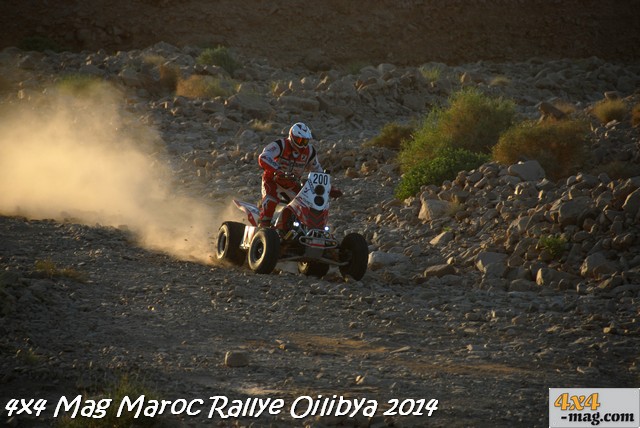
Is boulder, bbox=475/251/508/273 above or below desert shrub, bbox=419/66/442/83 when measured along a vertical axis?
below

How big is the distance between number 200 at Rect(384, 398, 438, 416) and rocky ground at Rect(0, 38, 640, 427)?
0.31 feet

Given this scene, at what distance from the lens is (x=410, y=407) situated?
7566 mm

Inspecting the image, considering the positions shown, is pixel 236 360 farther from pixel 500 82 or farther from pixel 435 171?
pixel 500 82

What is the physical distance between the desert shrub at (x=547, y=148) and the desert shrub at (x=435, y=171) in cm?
63

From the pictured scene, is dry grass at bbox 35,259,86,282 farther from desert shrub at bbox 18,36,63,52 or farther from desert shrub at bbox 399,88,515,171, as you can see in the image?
desert shrub at bbox 18,36,63,52

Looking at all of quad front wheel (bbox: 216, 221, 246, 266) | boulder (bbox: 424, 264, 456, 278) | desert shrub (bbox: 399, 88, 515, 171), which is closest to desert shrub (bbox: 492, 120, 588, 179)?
desert shrub (bbox: 399, 88, 515, 171)

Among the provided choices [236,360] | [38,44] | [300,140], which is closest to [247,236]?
[300,140]

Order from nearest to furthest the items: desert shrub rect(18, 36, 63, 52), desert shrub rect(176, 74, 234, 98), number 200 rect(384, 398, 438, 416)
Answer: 1. number 200 rect(384, 398, 438, 416)
2. desert shrub rect(176, 74, 234, 98)
3. desert shrub rect(18, 36, 63, 52)

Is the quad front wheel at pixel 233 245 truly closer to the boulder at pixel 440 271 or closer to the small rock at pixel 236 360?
the boulder at pixel 440 271

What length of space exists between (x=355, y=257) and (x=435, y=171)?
6.69 meters

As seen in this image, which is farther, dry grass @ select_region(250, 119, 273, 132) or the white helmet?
dry grass @ select_region(250, 119, 273, 132)

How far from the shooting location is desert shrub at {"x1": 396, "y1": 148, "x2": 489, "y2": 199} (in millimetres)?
19109

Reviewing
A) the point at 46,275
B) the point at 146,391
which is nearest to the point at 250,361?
the point at 146,391

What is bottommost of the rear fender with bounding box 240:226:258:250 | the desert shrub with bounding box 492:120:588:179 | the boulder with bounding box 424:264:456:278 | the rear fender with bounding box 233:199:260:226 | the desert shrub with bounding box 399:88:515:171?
the boulder with bounding box 424:264:456:278
